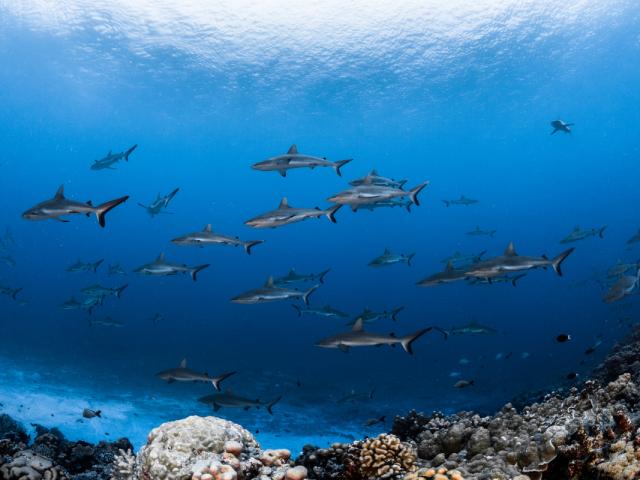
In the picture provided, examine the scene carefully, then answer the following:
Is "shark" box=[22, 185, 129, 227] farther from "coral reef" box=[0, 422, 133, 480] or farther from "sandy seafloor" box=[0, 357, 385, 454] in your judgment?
"sandy seafloor" box=[0, 357, 385, 454]

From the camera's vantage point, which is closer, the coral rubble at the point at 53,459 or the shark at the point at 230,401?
the coral rubble at the point at 53,459

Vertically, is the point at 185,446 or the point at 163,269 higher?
the point at 163,269

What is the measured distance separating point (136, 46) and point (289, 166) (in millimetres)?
26269

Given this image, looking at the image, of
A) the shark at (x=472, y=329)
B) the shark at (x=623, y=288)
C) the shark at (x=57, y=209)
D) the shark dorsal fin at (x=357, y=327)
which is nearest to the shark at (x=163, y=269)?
the shark at (x=57, y=209)

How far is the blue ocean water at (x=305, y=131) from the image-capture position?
2538 cm

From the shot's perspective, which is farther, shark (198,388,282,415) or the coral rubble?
shark (198,388,282,415)

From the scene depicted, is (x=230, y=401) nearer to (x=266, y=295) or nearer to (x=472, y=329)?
(x=266, y=295)

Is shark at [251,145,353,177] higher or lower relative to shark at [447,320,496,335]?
higher

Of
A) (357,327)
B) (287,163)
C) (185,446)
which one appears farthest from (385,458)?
(287,163)

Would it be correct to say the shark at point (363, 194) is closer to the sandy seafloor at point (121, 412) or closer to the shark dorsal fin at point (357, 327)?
the shark dorsal fin at point (357, 327)

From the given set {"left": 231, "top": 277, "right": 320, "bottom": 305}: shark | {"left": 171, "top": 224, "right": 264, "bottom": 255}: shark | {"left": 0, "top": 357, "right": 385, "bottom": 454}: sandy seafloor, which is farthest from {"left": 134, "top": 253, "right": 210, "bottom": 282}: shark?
{"left": 0, "top": 357, "right": 385, "bottom": 454}: sandy seafloor

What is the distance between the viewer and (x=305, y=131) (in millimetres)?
50344

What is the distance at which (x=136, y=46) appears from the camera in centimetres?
3102

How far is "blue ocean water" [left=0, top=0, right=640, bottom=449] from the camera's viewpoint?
25375 mm
